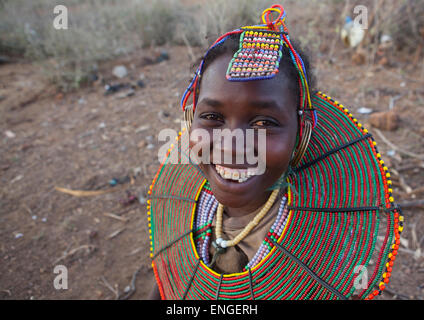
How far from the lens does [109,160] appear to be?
12.5 ft

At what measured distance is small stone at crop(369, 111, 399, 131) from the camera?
3.54m

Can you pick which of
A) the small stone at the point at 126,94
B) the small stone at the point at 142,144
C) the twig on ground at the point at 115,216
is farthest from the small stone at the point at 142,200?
the small stone at the point at 126,94

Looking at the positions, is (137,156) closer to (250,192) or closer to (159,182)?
(159,182)

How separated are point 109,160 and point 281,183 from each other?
279 centimetres

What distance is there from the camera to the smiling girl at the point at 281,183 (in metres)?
1.29

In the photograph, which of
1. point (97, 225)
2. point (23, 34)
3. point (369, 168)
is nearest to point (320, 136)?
point (369, 168)

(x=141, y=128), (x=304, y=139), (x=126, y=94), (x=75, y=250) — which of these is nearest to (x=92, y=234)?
(x=75, y=250)

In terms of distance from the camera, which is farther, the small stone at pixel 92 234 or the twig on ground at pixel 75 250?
the small stone at pixel 92 234

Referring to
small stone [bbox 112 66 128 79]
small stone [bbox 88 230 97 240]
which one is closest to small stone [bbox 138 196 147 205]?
small stone [bbox 88 230 97 240]

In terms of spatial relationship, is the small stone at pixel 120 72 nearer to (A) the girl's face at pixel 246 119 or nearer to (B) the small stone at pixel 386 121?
(B) the small stone at pixel 386 121

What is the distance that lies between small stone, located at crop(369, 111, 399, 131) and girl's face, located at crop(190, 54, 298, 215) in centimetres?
Result: 265

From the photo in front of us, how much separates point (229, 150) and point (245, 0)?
489 centimetres

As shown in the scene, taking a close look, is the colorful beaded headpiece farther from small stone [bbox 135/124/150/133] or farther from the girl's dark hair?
small stone [bbox 135/124/150/133]

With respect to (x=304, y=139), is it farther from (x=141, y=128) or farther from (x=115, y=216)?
(x=141, y=128)
